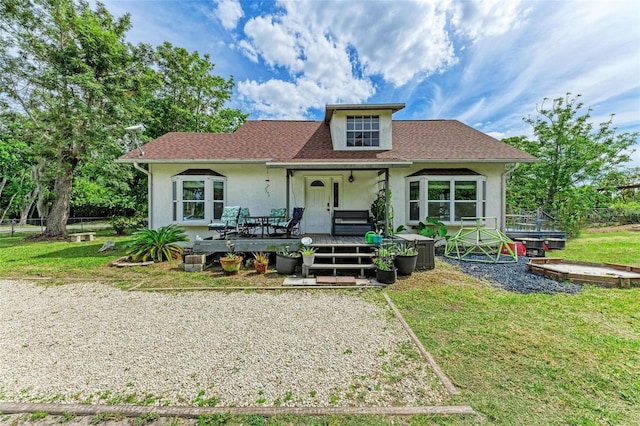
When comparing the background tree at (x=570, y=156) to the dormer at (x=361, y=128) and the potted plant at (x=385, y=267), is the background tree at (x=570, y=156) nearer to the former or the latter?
the dormer at (x=361, y=128)

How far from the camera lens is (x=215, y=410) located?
2.21 meters

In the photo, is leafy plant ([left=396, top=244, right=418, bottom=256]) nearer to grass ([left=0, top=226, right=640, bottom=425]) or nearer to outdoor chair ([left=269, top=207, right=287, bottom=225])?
grass ([left=0, top=226, right=640, bottom=425])

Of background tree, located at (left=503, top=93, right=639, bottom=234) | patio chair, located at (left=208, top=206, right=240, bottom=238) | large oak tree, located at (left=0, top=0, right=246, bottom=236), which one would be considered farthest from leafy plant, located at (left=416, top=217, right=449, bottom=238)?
large oak tree, located at (left=0, top=0, right=246, bottom=236)

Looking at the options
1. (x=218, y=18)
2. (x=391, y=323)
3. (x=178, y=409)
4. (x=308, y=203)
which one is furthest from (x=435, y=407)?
(x=218, y=18)

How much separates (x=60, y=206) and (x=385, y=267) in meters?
17.0

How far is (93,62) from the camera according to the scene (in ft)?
43.1

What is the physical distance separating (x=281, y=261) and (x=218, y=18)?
11435 millimetres

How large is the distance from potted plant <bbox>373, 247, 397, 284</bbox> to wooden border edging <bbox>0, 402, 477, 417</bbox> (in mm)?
3626

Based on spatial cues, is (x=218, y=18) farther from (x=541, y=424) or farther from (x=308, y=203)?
(x=541, y=424)

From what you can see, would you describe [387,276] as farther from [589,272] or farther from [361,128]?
[361,128]

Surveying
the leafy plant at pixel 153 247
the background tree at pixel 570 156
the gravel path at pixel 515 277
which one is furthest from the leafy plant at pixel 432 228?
the background tree at pixel 570 156

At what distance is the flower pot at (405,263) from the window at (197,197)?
6.93 metres

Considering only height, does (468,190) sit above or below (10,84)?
below

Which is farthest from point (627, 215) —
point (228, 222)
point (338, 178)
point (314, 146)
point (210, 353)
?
point (210, 353)
